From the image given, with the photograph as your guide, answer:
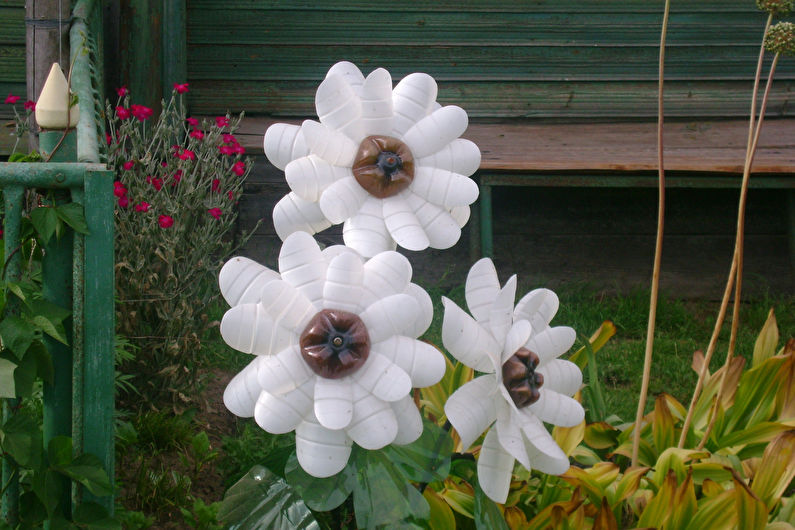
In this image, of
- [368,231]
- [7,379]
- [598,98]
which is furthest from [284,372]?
[598,98]

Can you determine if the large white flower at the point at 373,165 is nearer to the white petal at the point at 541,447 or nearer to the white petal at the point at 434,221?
the white petal at the point at 434,221

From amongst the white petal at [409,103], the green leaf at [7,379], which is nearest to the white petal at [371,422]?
the white petal at [409,103]

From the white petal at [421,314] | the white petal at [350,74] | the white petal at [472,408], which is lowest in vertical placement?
the white petal at [472,408]

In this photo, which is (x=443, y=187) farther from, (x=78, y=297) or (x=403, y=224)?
(x=78, y=297)

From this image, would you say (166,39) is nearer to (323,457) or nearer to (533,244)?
(533,244)

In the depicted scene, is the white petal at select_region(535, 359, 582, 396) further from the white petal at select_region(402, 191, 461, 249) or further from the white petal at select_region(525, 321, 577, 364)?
the white petal at select_region(402, 191, 461, 249)
